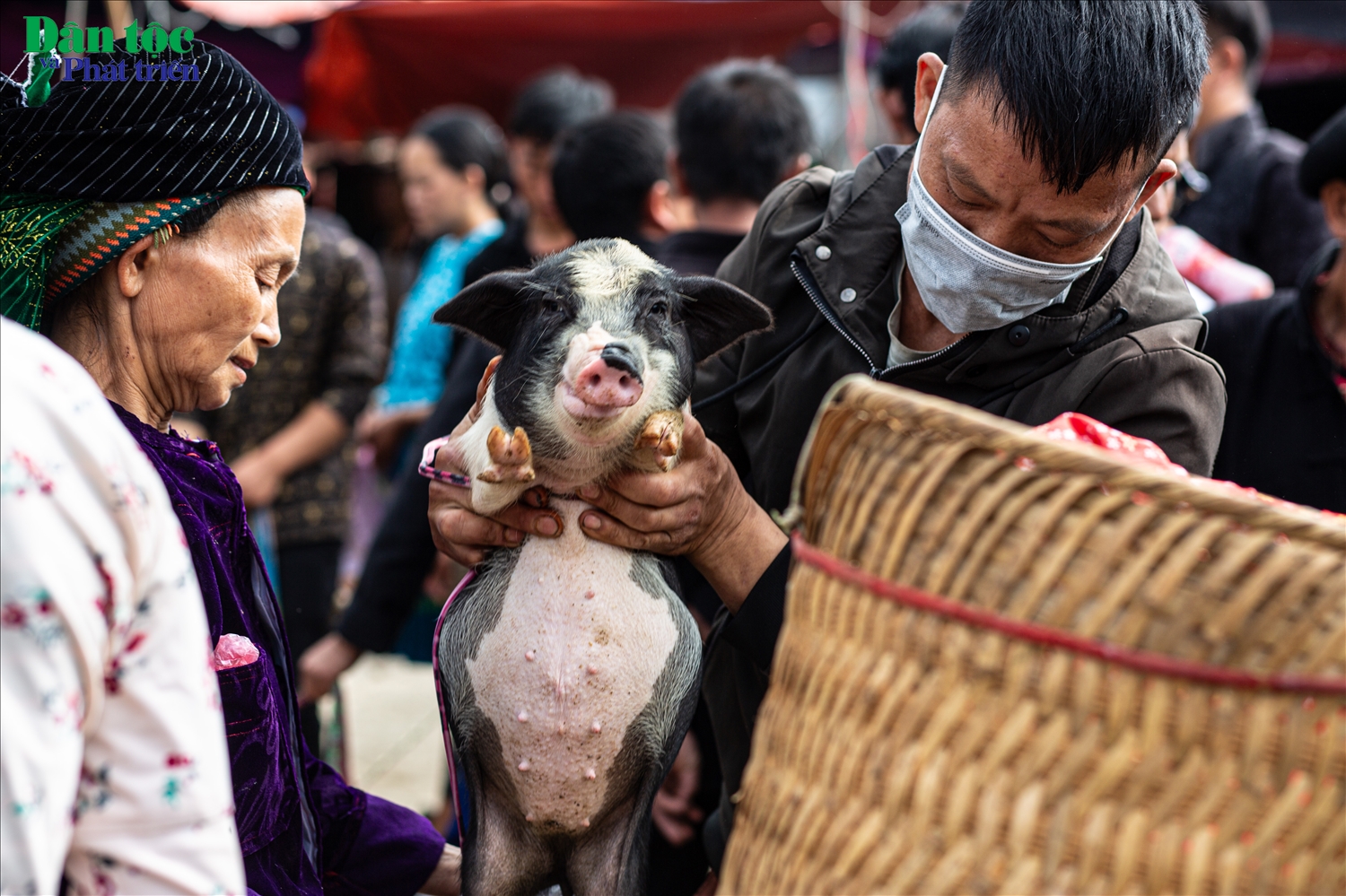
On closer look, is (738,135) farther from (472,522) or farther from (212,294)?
(212,294)

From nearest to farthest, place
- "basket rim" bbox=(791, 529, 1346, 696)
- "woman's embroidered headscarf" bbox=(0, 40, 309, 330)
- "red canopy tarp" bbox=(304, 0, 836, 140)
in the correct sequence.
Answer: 1. "basket rim" bbox=(791, 529, 1346, 696)
2. "woman's embroidered headscarf" bbox=(0, 40, 309, 330)
3. "red canopy tarp" bbox=(304, 0, 836, 140)

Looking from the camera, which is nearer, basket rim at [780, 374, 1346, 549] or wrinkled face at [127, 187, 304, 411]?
basket rim at [780, 374, 1346, 549]

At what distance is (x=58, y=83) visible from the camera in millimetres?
1797

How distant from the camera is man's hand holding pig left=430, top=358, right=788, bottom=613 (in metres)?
2.06

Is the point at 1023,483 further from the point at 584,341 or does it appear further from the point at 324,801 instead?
the point at 324,801

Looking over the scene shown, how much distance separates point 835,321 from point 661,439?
20.1 inches

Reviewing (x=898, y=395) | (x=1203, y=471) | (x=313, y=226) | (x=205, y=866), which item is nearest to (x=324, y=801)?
(x=205, y=866)

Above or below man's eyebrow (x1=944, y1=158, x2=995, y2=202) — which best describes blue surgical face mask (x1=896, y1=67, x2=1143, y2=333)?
below

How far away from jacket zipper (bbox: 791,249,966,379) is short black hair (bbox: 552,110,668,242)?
163 centimetres

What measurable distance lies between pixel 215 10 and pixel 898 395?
6104mm

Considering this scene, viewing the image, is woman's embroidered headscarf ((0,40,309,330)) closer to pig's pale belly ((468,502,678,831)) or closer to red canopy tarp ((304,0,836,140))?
pig's pale belly ((468,502,678,831))

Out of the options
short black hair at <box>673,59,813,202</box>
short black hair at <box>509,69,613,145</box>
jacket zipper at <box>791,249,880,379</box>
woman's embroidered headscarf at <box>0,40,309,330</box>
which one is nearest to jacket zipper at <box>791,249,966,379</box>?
jacket zipper at <box>791,249,880,379</box>

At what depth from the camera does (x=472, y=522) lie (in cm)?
213

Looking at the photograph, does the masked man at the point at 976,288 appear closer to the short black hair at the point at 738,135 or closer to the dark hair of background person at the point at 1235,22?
the short black hair at the point at 738,135
